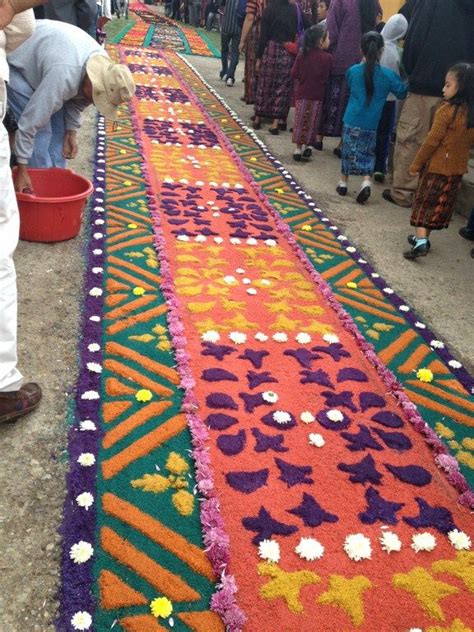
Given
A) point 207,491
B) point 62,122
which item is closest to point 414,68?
point 62,122

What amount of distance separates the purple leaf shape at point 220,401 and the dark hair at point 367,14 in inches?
202

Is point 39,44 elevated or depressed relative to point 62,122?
elevated

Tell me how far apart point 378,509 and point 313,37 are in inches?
204

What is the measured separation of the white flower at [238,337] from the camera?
2777mm

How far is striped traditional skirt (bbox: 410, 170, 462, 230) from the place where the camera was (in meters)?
3.96

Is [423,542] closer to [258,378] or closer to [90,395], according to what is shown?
[258,378]

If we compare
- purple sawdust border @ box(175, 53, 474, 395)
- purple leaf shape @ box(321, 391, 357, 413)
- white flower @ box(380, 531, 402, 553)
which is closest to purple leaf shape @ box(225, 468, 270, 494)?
white flower @ box(380, 531, 402, 553)

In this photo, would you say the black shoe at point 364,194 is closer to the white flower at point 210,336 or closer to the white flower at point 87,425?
the white flower at point 210,336

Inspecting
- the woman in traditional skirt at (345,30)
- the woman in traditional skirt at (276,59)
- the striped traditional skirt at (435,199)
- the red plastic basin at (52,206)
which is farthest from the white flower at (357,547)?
the woman in traditional skirt at (276,59)

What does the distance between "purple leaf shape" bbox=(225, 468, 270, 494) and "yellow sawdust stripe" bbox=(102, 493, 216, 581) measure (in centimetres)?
29

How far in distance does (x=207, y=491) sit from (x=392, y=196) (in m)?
4.12

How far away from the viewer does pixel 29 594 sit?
1542mm

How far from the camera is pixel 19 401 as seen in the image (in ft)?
6.71

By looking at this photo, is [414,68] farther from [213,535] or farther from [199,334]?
[213,535]
